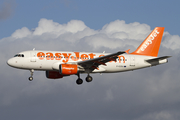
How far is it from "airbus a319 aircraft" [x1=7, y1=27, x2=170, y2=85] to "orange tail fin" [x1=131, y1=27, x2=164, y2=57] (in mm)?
1514

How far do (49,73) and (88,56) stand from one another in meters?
7.51

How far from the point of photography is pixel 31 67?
5372 cm

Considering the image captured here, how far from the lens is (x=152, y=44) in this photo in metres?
62.8

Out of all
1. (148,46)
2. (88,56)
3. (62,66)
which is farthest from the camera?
(148,46)

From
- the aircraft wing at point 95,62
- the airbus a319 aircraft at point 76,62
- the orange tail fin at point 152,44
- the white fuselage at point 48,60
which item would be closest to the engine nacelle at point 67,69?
the airbus a319 aircraft at point 76,62

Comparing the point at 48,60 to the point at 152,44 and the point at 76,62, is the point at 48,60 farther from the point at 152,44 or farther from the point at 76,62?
the point at 152,44

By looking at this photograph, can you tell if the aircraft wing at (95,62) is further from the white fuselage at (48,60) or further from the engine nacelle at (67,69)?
the engine nacelle at (67,69)

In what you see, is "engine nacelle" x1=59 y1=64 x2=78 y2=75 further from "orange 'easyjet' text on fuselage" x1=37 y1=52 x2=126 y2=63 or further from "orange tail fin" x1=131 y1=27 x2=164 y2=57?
"orange tail fin" x1=131 y1=27 x2=164 y2=57

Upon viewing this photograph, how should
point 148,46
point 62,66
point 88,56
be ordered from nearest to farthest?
1. point 62,66
2. point 88,56
3. point 148,46

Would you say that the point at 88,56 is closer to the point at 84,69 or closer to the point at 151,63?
the point at 84,69

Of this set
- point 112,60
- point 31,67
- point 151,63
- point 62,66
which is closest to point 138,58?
point 151,63

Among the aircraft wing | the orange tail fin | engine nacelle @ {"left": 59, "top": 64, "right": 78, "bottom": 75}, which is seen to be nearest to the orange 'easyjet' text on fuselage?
the aircraft wing

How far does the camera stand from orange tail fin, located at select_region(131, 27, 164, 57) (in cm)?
6184

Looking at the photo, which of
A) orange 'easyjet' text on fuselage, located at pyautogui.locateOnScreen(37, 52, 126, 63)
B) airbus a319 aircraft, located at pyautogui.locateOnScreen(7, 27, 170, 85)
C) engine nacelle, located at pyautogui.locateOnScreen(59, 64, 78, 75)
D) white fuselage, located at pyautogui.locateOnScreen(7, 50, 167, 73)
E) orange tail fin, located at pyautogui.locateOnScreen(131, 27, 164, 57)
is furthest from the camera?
orange tail fin, located at pyautogui.locateOnScreen(131, 27, 164, 57)
